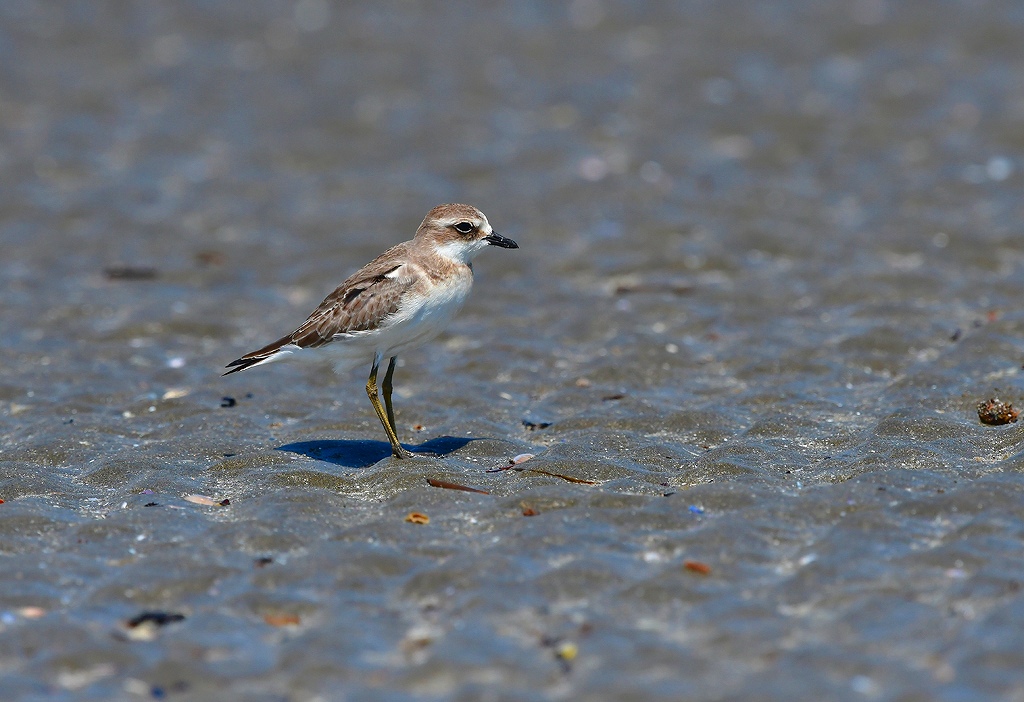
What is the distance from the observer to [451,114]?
17.8 metres

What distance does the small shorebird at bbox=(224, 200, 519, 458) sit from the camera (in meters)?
9.05

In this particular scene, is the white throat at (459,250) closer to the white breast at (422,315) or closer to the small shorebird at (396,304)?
the small shorebird at (396,304)

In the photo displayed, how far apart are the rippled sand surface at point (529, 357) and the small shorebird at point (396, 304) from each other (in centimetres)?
70

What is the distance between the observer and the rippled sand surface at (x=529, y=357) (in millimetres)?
6305

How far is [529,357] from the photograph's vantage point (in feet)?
36.9

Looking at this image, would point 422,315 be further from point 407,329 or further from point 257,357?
point 257,357

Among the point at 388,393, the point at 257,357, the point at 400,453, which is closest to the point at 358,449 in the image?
the point at 388,393

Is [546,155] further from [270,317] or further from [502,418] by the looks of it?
[502,418]

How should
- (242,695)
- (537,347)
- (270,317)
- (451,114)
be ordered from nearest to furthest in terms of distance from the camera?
(242,695) < (537,347) < (270,317) < (451,114)

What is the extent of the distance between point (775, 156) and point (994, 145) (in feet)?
9.00

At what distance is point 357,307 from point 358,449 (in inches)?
43.3

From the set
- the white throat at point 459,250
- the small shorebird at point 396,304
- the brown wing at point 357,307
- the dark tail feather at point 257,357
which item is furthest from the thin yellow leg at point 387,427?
the white throat at point 459,250

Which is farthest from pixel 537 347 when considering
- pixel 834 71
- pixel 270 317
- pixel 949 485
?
pixel 834 71

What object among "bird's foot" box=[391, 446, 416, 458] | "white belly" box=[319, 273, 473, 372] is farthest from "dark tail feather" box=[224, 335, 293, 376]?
"bird's foot" box=[391, 446, 416, 458]
